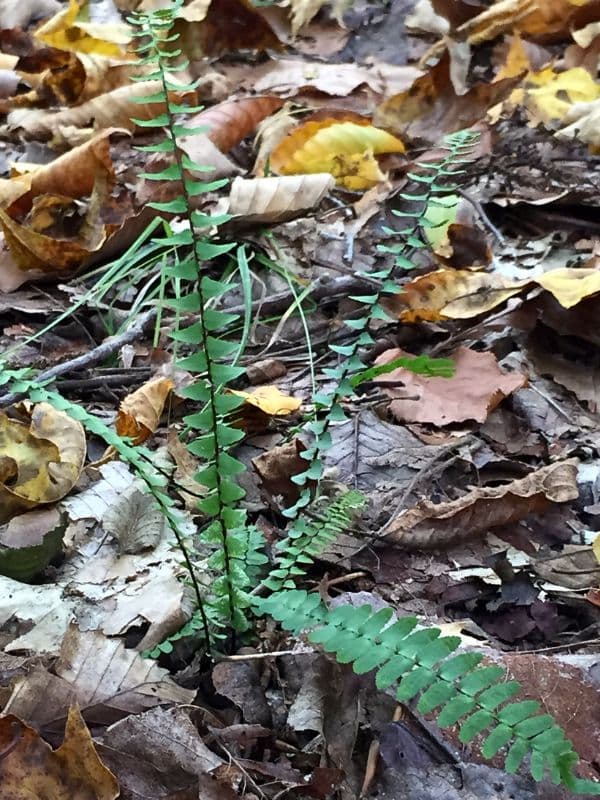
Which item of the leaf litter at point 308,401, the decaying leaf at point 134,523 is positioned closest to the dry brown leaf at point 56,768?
the leaf litter at point 308,401

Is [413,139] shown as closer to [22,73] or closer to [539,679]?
[22,73]

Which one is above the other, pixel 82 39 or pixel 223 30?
pixel 82 39

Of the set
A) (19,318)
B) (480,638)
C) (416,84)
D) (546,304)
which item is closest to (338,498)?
(480,638)

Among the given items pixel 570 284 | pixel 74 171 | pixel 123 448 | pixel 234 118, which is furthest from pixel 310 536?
pixel 234 118

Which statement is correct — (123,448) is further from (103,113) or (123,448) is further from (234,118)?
(103,113)

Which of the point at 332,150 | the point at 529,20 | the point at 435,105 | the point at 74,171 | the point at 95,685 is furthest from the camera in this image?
the point at 529,20

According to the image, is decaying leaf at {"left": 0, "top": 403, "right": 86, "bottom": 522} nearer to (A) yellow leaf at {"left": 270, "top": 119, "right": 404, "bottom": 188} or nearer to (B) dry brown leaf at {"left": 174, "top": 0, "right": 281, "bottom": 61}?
(A) yellow leaf at {"left": 270, "top": 119, "right": 404, "bottom": 188}

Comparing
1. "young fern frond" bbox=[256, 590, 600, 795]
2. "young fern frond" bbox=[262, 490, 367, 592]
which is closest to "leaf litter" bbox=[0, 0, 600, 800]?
"young fern frond" bbox=[262, 490, 367, 592]
